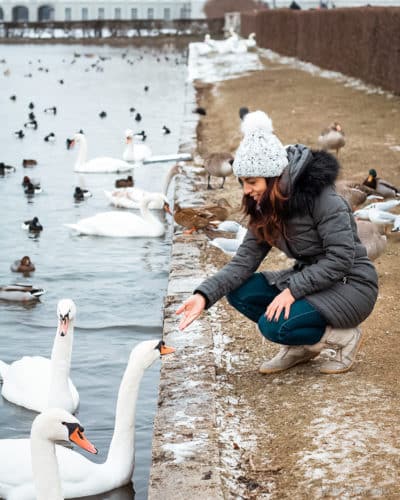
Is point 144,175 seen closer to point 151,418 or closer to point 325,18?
point 151,418

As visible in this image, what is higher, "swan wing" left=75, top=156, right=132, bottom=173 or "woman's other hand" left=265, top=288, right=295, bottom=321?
"woman's other hand" left=265, top=288, right=295, bottom=321

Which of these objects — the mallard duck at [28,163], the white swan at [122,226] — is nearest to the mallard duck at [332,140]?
the white swan at [122,226]

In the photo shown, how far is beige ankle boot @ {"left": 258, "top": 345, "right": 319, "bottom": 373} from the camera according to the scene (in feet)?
18.0

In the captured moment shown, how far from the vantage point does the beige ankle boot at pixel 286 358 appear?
5.50m

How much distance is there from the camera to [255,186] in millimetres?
4938

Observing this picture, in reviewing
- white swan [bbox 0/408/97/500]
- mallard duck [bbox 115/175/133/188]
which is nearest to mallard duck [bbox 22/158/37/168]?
mallard duck [bbox 115/175/133/188]

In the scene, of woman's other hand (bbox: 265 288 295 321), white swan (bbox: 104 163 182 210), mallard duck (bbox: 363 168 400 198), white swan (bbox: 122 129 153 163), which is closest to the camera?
woman's other hand (bbox: 265 288 295 321)

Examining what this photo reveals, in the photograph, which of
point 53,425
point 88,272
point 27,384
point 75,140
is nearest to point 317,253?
point 53,425

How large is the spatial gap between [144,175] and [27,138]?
499 centimetres

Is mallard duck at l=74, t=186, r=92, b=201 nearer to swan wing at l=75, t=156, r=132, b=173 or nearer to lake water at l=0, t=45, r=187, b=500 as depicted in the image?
lake water at l=0, t=45, r=187, b=500

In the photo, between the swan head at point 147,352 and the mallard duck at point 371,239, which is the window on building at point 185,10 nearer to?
the mallard duck at point 371,239

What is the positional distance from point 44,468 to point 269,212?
5.28ft

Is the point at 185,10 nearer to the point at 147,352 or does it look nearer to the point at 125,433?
the point at 147,352

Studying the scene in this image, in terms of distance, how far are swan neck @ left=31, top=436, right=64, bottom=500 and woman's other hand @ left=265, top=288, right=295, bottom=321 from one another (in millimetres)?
1347
